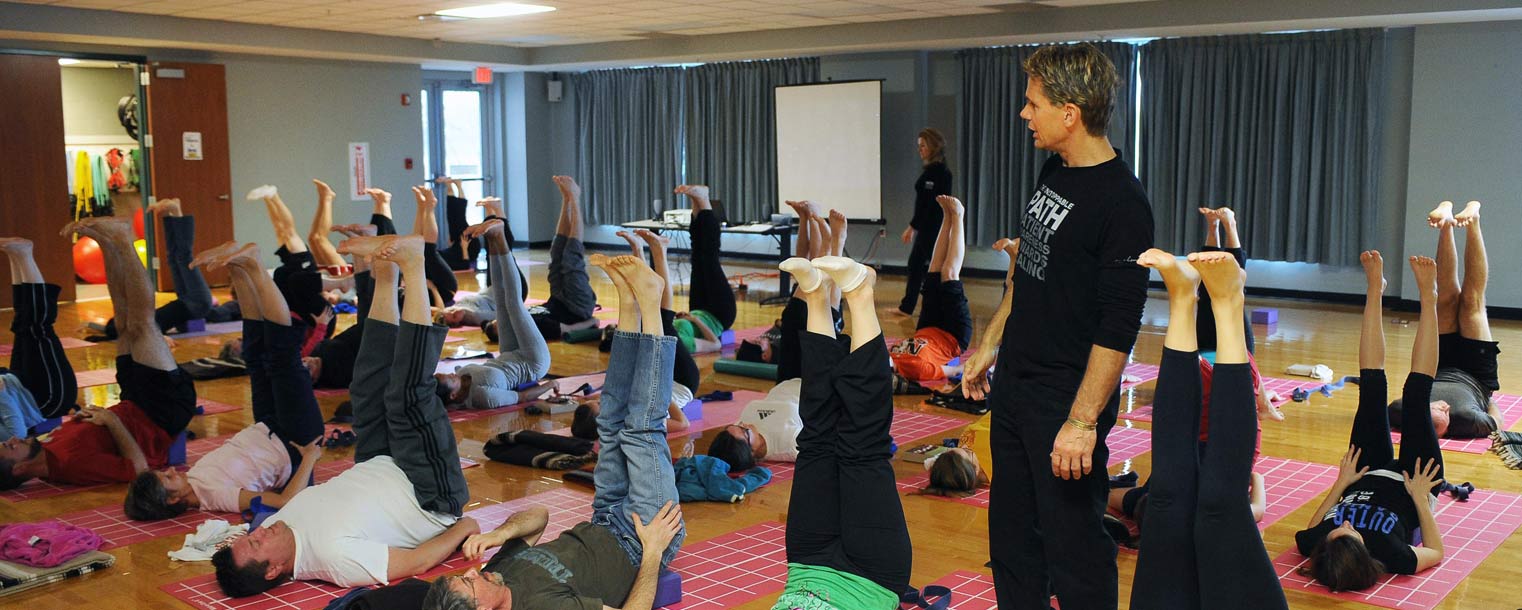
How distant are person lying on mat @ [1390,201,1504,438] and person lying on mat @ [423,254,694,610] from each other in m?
3.45

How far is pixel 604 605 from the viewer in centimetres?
304

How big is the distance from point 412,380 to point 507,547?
2.29 feet

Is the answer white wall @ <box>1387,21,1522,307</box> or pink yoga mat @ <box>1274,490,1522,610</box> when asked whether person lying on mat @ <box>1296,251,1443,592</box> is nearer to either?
pink yoga mat @ <box>1274,490,1522,610</box>

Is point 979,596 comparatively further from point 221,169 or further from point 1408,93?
point 221,169

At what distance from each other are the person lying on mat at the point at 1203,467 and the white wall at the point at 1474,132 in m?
7.94

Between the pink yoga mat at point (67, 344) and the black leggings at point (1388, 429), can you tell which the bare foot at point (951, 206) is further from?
the pink yoga mat at point (67, 344)

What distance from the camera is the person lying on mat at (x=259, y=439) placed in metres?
4.33

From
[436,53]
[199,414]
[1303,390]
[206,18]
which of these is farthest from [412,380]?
[436,53]

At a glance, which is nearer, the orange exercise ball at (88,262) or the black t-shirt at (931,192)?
the black t-shirt at (931,192)

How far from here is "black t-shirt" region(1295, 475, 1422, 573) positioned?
357cm

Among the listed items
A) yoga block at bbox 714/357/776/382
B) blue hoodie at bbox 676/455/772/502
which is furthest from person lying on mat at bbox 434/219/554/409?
blue hoodie at bbox 676/455/772/502

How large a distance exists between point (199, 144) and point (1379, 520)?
33.9 ft

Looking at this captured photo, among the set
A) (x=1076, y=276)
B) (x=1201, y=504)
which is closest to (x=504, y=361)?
(x=1076, y=276)

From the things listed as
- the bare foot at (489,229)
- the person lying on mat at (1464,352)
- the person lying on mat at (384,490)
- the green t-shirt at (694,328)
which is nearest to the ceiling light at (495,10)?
the green t-shirt at (694,328)
